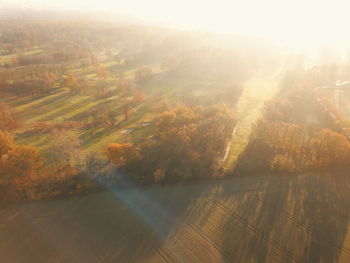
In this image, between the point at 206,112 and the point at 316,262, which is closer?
the point at 316,262

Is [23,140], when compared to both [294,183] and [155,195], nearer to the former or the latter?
[155,195]

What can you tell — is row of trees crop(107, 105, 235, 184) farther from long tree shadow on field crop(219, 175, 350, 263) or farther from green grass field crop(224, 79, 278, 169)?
long tree shadow on field crop(219, 175, 350, 263)

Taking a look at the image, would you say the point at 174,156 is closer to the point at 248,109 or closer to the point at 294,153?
the point at 294,153

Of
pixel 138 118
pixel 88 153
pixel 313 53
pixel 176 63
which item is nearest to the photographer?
pixel 88 153

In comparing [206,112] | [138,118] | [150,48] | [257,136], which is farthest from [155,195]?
[150,48]

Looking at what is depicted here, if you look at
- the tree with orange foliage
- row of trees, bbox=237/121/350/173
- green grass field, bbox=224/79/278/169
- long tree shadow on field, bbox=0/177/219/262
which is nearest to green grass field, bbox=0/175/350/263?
long tree shadow on field, bbox=0/177/219/262

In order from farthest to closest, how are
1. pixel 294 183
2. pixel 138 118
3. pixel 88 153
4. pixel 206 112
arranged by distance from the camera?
pixel 138 118
pixel 206 112
pixel 88 153
pixel 294 183

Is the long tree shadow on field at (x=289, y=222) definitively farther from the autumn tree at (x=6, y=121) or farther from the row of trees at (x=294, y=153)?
the autumn tree at (x=6, y=121)

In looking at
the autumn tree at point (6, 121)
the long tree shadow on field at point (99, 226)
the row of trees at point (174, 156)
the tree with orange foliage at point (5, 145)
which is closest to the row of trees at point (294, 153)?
the row of trees at point (174, 156)
